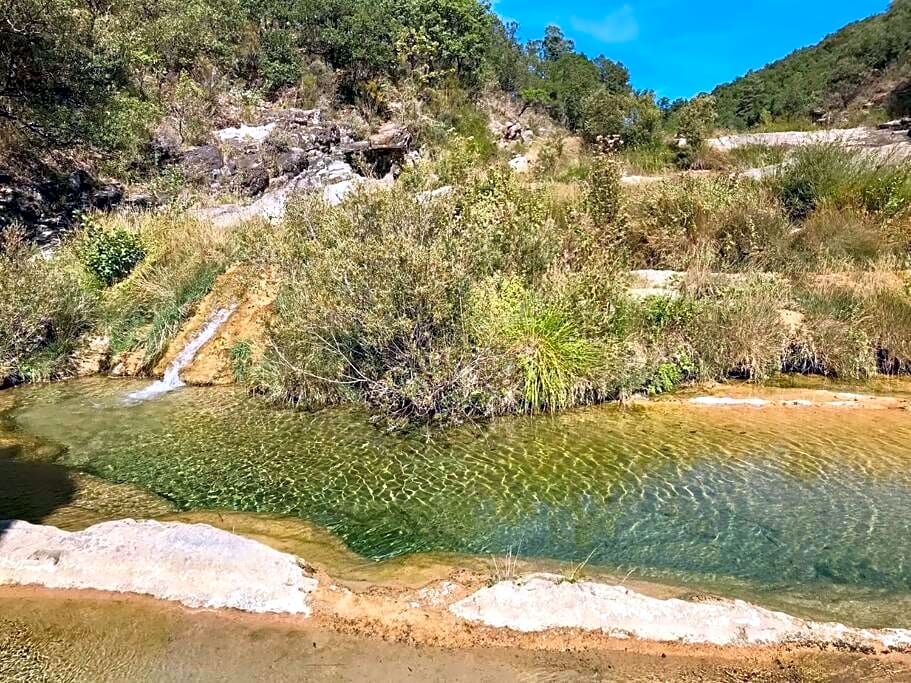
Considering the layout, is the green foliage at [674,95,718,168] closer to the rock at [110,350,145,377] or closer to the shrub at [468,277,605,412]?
the shrub at [468,277,605,412]

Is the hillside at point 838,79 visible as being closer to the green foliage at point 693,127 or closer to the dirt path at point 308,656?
the green foliage at point 693,127

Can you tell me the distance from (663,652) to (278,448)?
A: 15.3 ft

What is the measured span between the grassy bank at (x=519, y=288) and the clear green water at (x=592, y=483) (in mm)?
714

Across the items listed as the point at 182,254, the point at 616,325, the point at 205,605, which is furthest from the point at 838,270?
the point at 182,254

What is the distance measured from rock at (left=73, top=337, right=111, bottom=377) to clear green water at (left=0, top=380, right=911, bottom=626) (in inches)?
95.2

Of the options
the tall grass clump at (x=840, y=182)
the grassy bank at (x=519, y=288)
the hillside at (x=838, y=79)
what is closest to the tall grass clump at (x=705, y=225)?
the grassy bank at (x=519, y=288)

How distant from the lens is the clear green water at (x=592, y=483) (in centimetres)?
436

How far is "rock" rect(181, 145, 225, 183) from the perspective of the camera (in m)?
19.7

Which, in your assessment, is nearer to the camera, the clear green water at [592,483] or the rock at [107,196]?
the clear green water at [592,483]

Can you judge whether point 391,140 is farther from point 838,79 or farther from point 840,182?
point 838,79

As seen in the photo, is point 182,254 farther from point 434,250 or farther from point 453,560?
point 453,560

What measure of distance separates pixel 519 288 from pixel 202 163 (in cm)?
1586

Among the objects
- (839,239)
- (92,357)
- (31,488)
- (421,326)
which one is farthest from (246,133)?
(839,239)

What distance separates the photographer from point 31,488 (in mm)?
5945
